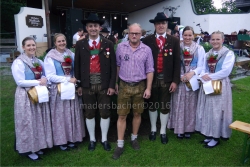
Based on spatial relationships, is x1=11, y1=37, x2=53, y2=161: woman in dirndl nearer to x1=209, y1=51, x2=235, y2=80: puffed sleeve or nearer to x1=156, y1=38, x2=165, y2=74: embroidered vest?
x1=156, y1=38, x2=165, y2=74: embroidered vest

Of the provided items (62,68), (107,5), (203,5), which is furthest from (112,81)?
(203,5)

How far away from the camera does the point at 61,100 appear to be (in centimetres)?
319

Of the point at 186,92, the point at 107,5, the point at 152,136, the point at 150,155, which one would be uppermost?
the point at 107,5

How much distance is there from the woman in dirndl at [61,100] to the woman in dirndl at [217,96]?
197cm

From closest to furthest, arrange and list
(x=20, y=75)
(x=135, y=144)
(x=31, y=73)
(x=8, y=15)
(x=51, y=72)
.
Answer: (x=20, y=75), (x=31, y=73), (x=51, y=72), (x=135, y=144), (x=8, y=15)

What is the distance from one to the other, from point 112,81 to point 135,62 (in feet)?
1.42

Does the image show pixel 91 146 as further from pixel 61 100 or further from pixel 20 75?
pixel 20 75

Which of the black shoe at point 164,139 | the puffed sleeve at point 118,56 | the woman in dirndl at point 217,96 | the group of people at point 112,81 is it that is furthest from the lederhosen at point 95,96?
the woman in dirndl at point 217,96

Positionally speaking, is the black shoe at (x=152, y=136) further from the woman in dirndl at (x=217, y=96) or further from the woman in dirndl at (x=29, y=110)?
the woman in dirndl at (x=29, y=110)

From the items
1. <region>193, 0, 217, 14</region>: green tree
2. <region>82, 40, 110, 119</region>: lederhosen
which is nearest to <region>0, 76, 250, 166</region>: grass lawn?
<region>82, 40, 110, 119</region>: lederhosen

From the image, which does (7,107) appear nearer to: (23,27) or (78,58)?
(78,58)

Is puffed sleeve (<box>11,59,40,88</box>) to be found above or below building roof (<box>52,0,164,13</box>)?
below

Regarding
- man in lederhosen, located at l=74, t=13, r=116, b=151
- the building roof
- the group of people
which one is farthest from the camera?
the building roof

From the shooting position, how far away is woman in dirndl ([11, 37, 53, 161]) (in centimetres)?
294
